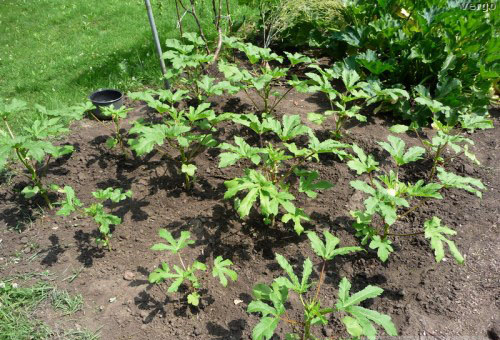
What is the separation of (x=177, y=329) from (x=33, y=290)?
1.03 metres

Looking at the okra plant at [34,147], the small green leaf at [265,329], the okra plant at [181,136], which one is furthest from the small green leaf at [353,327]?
the okra plant at [34,147]

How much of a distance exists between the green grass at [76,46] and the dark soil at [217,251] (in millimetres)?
1353

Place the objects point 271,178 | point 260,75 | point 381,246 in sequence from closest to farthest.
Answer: point 381,246, point 271,178, point 260,75

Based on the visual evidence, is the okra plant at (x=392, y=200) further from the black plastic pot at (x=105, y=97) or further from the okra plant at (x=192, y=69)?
the black plastic pot at (x=105, y=97)

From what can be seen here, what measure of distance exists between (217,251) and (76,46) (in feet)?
13.9

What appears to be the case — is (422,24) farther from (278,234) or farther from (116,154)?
(116,154)

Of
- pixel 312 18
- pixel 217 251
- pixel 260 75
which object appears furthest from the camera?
pixel 312 18

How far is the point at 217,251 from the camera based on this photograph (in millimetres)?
2914

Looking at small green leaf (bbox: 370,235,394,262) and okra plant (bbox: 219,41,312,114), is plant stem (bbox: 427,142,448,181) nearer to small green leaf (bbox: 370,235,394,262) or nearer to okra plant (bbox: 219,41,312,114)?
small green leaf (bbox: 370,235,394,262)

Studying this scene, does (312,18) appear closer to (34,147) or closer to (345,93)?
(345,93)

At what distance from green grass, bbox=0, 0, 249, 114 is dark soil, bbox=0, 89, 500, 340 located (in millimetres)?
1353

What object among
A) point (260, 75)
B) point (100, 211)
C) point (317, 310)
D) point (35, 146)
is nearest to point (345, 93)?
point (260, 75)

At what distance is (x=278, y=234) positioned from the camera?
3.04 metres

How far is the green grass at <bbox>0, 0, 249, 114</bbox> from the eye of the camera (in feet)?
15.5
